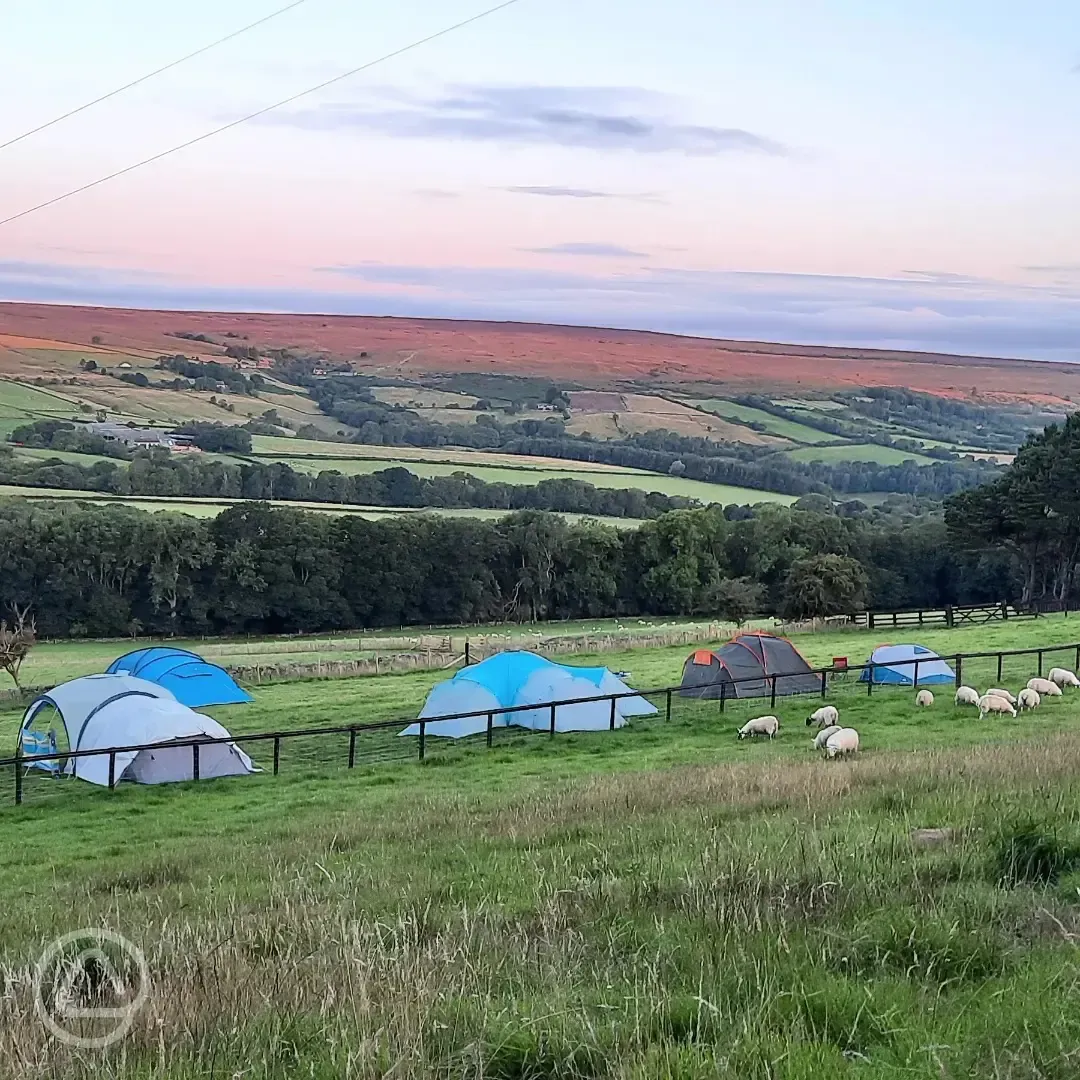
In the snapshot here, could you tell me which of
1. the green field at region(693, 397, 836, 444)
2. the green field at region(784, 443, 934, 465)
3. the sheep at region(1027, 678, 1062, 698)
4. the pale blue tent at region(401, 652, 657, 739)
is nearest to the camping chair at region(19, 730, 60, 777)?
the pale blue tent at region(401, 652, 657, 739)

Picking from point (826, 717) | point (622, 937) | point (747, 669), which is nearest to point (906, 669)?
point (747, 669)

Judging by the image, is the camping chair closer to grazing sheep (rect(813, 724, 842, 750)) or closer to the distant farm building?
grazing sheep (rect(813, 724, 842, 750))

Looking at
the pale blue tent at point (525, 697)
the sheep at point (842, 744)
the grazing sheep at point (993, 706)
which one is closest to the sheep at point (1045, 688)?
the grazing sheep at point (993, 706)

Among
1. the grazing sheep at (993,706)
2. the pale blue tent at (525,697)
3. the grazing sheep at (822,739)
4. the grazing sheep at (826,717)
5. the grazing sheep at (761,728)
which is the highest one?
the grazing sheep at (822,739)

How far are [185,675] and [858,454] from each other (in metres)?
126

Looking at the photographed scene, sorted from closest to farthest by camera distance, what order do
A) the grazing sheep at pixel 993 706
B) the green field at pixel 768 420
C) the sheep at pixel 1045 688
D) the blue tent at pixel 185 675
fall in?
the grazing sheep at pixel 993 706
the sheep at pixel 1045 688
the blue tent at pixel 185 675
the green field at pixel 768 420

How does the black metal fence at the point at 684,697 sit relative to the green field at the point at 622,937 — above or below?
below

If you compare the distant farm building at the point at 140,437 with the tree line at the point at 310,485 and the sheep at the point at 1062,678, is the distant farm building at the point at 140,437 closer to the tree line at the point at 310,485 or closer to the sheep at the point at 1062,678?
the tree line at the point at 310,485

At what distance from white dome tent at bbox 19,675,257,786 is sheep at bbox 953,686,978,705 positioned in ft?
46.7

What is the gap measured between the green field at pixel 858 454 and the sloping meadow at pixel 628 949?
138 m

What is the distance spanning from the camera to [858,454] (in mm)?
147625

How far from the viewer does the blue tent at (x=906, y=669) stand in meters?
28.5

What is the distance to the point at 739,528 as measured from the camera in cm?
9050

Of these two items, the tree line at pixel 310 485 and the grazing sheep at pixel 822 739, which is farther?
the tree line at pixel 310 485
